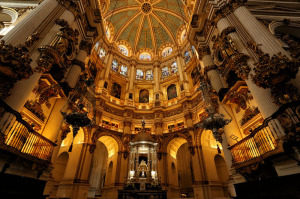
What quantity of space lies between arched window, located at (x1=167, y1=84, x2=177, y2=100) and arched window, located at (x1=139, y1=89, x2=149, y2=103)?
336cm

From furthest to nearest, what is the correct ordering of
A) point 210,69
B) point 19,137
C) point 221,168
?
point 221,168 → point 210,69 → point 19,137

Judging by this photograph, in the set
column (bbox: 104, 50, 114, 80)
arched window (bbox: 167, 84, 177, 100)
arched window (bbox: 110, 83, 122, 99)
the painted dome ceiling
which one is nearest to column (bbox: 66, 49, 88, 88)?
column (bbox: 104, 50, 114, 80)

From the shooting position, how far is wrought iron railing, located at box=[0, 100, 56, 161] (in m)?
5.05

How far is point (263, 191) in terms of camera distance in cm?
484

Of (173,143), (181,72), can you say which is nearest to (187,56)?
(181,72)

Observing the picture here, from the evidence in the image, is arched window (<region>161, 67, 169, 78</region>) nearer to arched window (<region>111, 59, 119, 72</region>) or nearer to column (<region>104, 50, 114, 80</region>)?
arched window (<region>111, 59, 119, 72</region>)

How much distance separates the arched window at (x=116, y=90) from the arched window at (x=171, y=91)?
7.46m

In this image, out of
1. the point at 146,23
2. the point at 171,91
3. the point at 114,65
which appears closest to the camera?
the point at 171,91

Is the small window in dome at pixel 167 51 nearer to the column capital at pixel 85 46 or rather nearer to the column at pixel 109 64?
the column at pixel 109 64

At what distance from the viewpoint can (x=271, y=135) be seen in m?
5.91

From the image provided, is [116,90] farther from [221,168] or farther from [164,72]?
[221,168]

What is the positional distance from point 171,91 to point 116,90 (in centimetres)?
825

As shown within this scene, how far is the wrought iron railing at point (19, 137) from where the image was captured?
5047mm

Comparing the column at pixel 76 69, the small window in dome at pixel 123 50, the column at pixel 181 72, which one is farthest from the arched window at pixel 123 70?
the column at pixel 76 69
